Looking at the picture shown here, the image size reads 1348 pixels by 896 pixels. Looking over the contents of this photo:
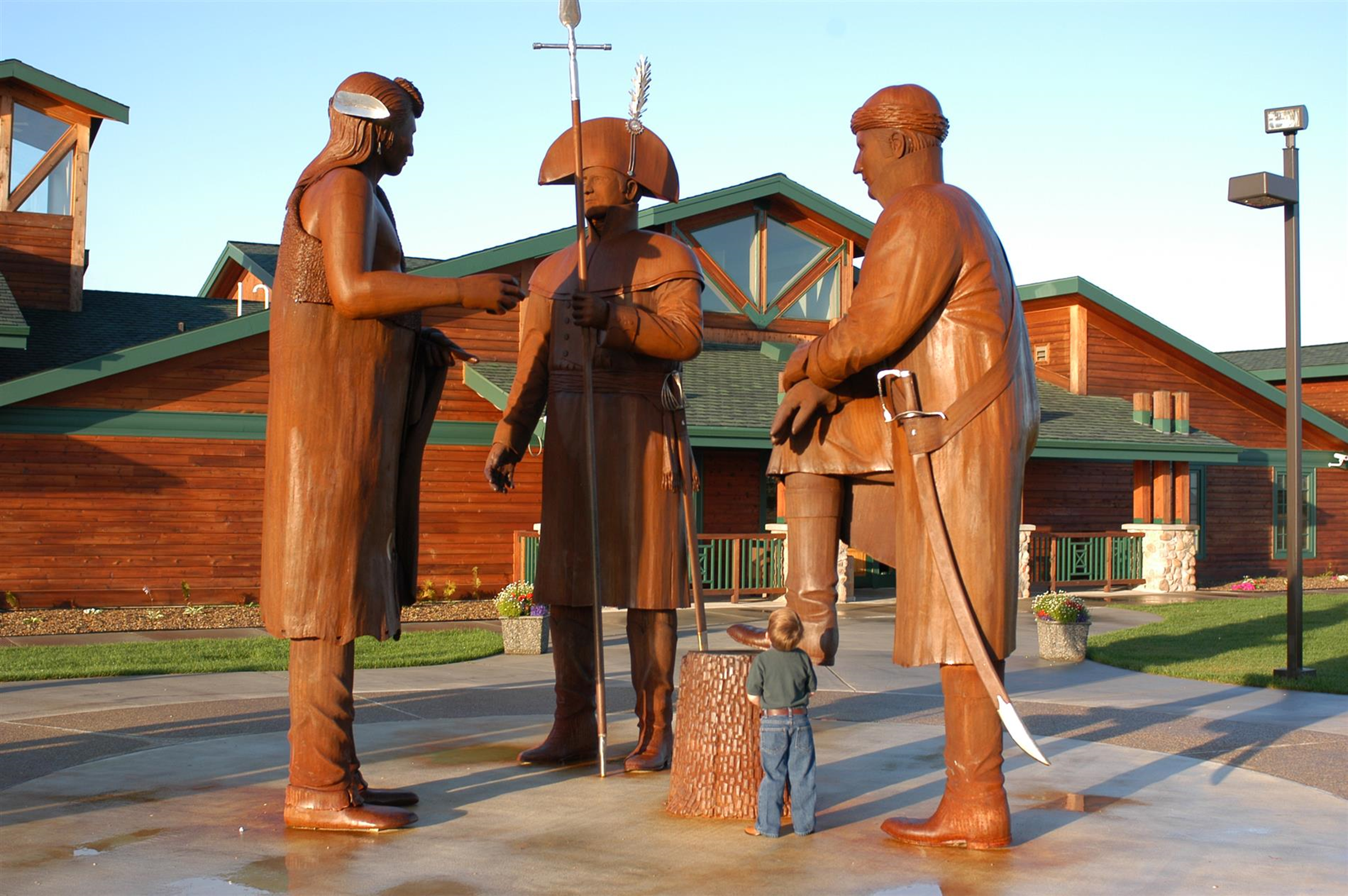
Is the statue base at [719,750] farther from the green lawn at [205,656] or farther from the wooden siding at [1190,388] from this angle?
the wooden siding at [1190,388]

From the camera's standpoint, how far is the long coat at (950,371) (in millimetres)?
4691

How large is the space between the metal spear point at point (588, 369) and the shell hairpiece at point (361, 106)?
0.94 meters

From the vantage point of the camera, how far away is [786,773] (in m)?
4.97

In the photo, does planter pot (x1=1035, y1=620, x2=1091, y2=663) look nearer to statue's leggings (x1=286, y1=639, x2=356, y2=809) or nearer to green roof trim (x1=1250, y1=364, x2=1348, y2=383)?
statue's leggings (x1=286, y1=639, x2=356, y2=809)

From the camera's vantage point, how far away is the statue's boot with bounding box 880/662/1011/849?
4.69 m

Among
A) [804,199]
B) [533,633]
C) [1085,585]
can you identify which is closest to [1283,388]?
[1085,585]

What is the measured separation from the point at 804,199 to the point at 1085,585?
7.49 metres

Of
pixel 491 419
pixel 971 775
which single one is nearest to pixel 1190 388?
pixel 491 419

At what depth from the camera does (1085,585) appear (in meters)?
21.0

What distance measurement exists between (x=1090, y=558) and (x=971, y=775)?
17.5m

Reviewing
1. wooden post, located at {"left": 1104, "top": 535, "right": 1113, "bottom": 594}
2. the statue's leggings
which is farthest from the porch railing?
the statue's leggings

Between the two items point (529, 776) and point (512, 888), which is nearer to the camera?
point (512, 888)

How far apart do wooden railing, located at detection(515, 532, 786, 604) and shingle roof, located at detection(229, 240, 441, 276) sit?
623cm

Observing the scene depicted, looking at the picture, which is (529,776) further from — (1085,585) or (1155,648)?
(1085,585)
